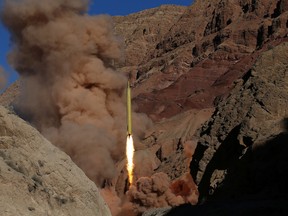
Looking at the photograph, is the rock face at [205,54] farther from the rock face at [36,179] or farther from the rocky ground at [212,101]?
the rock face at [36,179]

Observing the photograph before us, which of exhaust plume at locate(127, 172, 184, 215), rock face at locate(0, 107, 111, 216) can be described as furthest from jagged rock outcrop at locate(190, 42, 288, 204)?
rock face at locate(0, 107, 111, 216)

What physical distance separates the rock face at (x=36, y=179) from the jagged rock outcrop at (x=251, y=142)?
377 inches

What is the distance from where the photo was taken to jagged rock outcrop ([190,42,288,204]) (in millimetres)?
15336

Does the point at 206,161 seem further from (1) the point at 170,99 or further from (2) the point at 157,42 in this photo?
(2) the point at 157,42

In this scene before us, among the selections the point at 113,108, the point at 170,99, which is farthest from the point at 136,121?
the point at 170,99

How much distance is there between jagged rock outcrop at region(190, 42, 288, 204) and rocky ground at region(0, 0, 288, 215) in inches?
1.2

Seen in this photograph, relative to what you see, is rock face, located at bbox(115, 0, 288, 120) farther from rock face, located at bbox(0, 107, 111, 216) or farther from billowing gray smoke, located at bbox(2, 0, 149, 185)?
rock face, located at bbox(0, 107, 111, 216)

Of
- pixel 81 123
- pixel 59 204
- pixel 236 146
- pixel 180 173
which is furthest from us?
pixel 81 123

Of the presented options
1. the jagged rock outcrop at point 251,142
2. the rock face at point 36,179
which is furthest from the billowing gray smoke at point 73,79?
the rock face at point 36,179

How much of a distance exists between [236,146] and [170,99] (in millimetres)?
56792

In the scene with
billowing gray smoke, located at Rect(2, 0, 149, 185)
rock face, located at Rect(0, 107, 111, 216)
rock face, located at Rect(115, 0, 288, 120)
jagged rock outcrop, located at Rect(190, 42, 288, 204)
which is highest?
rock face, located at Rect(115, 0, 288, 120)

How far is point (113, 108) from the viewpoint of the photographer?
3597cm

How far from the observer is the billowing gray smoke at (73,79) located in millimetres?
34125

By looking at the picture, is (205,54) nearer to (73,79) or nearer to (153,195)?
(73,79)
